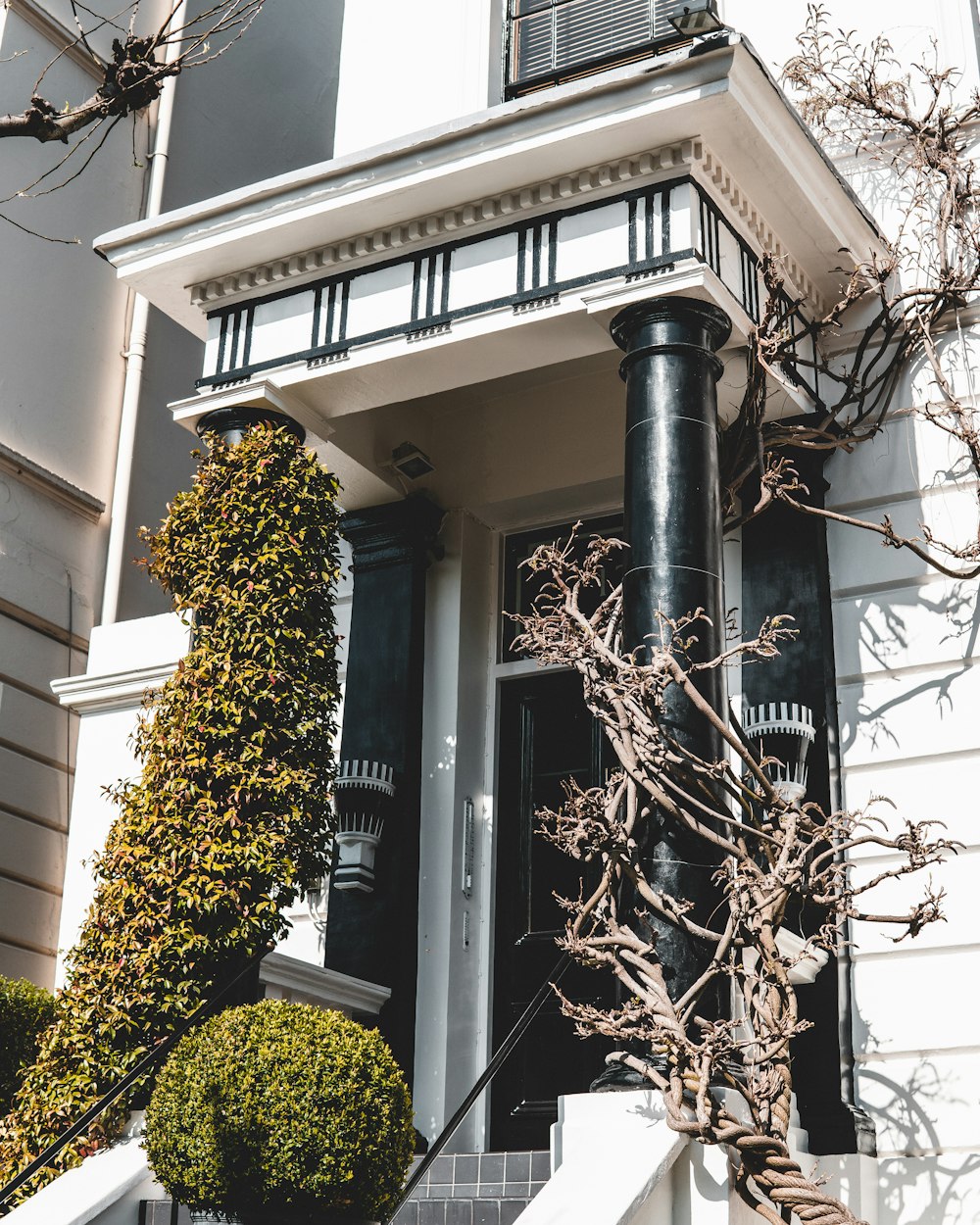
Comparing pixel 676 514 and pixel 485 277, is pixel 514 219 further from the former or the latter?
pixel 676 514

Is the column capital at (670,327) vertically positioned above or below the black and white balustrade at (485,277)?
below

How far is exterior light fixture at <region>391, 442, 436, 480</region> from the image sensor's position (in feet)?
29.8

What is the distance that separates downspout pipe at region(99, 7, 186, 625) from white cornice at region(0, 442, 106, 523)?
6.8 inches

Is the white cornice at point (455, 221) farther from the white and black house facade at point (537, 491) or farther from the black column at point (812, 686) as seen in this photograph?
the black column at point (812, 686)

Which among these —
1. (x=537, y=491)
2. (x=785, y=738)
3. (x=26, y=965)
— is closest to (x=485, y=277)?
(x=537, y=491)

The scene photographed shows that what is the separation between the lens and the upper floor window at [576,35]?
8945 millimetres

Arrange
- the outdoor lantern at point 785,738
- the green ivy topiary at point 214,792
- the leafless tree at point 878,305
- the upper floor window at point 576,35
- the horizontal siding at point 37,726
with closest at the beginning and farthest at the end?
the green ivy topiary at point 214,792 → the outdoor lantern at point 785,738 → the leafless tree at point 878,305 → the upper floor window at point 576,35 → the horizontal siding at point 37,726

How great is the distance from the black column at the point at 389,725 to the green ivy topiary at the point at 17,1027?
175cm

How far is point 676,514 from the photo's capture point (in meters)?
6.59

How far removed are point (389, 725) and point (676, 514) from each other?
289cm

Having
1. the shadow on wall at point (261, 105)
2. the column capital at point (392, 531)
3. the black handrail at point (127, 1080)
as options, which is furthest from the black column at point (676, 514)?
the shadow on wall at point (261, 105)

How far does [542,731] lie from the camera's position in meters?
9.04

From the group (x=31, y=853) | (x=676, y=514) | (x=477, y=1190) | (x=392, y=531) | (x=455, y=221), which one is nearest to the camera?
(x=477, y=1190)

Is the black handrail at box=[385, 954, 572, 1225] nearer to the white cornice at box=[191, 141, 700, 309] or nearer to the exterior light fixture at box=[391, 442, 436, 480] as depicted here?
the exterior light fixture at box=[391, 442, 436, 480]
